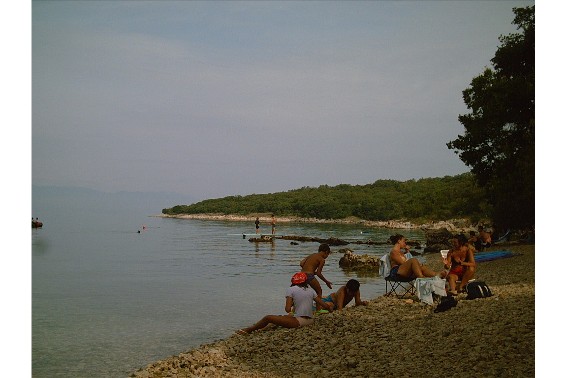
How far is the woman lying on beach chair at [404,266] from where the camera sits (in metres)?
11.1

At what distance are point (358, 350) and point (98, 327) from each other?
7.37 metres

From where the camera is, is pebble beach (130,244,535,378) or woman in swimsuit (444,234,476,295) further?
woman in swimsuit (444,234,476,295)

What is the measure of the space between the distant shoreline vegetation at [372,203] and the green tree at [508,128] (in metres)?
32.4

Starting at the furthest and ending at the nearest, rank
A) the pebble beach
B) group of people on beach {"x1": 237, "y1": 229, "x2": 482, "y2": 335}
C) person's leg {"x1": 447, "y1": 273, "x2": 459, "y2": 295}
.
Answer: person's leg {"x1": 447, "y1": 273, "x2": 459, "y2": 295}
group of people on beach {"x1": 237, "y1": 229, "x2": 482, "y2": 335}
the pebble beach

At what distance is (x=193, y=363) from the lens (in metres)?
8.05

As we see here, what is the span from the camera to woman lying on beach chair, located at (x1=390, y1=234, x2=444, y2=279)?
11.1 meters

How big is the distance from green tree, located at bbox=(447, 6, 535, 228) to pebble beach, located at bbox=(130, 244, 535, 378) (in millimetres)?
10892

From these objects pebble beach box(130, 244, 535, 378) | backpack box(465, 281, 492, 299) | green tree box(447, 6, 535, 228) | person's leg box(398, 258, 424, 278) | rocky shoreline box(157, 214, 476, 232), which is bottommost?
rocky shoreline box(157, 214, 476, 232)

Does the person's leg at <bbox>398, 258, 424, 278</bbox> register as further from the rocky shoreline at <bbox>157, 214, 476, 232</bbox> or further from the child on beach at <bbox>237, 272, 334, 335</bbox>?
the rocky shoreline at <bbox>157, 214, 476, 232</bbox>

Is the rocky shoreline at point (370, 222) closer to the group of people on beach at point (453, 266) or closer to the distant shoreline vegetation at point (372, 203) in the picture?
the distant shoreline vegetation at point (372, 203)

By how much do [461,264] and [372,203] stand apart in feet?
290

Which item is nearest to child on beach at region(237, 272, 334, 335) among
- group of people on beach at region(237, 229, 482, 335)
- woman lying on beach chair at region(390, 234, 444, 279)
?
group of people on beach at region(237, 229, 482, 335)
